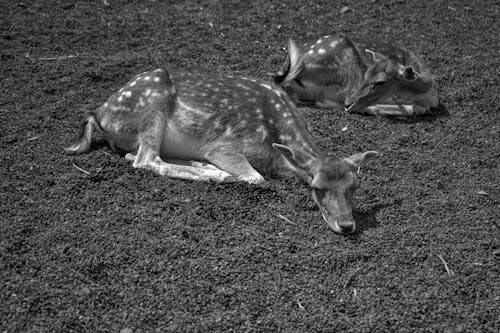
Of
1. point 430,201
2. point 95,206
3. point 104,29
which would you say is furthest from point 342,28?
point 95,206

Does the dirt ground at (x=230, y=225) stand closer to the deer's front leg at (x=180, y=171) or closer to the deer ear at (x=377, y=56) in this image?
the deer's front leg at (x=180, y=171)

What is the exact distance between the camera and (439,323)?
418 centimetres

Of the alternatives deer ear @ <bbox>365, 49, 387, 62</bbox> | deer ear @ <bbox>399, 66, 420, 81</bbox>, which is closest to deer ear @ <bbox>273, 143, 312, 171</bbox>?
deer ear @ <bbox>399, 66, 420, 81</bbox>

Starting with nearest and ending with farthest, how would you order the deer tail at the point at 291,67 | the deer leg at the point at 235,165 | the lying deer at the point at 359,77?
the deer leg at the point at 235,165
the lying deer at the point at 359,77
the deer tail at the point at 291,67

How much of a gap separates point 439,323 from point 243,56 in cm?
489

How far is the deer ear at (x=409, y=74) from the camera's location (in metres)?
7.56

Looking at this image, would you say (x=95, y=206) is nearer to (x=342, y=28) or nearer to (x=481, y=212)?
(x=481, y=212)

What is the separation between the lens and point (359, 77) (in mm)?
7953

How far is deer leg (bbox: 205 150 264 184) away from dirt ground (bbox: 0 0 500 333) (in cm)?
24

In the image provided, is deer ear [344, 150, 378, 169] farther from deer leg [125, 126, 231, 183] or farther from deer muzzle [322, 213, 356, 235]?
deer leg [125, 126, 231, 183]

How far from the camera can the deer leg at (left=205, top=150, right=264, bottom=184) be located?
591 cm

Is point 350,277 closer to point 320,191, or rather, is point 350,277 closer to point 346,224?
point 346,224

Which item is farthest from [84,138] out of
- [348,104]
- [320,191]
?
[348,104]

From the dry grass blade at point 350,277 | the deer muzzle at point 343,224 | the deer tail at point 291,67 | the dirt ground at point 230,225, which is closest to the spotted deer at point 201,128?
the dirt ground at point 230,225
